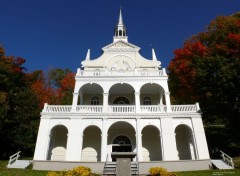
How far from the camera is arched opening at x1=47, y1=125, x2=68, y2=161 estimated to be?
2417 cm

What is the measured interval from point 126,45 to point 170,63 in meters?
9.31

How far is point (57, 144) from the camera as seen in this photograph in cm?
2488

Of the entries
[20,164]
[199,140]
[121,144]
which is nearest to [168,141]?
[199,140]

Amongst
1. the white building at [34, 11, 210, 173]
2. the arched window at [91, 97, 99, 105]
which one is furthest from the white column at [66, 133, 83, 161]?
the arched window at [91, 97, 99, 105]

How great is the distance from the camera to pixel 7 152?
28.9 meters

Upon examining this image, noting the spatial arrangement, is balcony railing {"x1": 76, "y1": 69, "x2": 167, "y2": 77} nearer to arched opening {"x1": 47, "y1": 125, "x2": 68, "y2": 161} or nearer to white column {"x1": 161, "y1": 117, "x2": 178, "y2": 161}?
white column {"x1": 161, "y1": 117, "x2": 178, "y2": 161}

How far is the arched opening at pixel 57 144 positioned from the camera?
24.2 meters

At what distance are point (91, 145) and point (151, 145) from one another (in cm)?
669

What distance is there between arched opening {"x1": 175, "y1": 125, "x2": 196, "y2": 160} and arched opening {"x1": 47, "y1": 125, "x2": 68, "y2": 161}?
12716 mm

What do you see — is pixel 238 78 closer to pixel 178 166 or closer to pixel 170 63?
pixel 178 166

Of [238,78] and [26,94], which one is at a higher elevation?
[26,94]

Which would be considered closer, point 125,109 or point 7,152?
point 125,109

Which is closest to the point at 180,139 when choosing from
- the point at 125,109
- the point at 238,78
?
the point at 125,109

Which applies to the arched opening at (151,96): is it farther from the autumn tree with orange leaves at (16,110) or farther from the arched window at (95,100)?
the autumn tree with orange leaves at (16,110)
